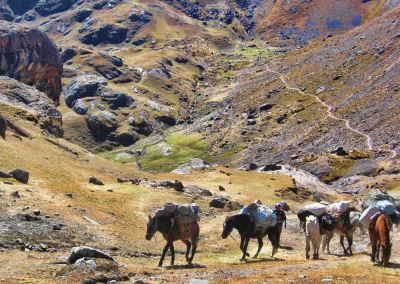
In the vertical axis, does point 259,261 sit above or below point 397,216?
below

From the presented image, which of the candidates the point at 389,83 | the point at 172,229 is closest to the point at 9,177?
the point at 172,229

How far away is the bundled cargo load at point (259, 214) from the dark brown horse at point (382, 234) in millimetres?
5691

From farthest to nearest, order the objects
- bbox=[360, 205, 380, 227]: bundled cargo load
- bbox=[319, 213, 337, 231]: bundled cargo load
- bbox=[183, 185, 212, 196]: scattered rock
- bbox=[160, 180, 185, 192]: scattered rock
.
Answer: bbox=[160, 180, 185, 192]: scattered rock
bbox=[183, 185, 212, 196]: scattered rock
bbox=[319, 213, 337, 231]: bundled cargo load
bbox=[360, 205, 380, 227]: bundled cargo load

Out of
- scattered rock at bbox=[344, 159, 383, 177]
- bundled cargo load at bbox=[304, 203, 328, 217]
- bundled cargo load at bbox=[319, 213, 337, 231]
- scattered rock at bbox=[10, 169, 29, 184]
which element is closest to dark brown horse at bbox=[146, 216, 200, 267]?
bundled cargo load at bbox=[304, 203, 328, 217]

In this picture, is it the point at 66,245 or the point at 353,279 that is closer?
the point at 353,279

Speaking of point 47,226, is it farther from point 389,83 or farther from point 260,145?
point 389,83

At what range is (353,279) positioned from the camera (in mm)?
19641

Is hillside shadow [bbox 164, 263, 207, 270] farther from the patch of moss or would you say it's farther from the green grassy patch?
the green grassy patch

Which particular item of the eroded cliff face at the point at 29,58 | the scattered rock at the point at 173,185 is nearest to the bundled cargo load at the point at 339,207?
the scattered rock at the point at 173,185

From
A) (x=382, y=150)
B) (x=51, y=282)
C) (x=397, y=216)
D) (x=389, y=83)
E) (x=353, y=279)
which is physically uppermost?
(x=389, y=83)

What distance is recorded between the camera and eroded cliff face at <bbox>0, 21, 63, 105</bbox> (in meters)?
117

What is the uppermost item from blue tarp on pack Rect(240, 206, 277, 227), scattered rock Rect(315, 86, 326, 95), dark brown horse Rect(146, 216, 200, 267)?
scattered rock Rect(315, 86, 326, 95)

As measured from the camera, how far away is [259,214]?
1133 inches

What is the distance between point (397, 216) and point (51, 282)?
18269 mm
